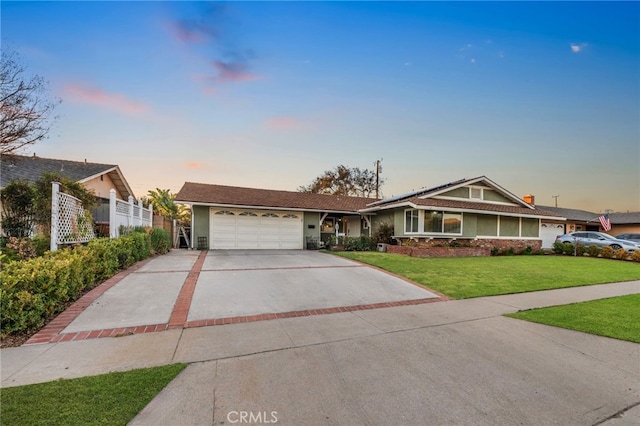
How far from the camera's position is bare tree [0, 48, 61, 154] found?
885cm

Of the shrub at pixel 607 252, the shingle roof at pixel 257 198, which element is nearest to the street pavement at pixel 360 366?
the shingle roof at pixel 257 198

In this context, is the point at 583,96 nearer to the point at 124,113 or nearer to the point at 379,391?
the point at 379,391

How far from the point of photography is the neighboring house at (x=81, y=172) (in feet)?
43.5

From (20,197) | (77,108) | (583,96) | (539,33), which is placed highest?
(539,33)

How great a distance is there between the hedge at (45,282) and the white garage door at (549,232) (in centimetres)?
2685

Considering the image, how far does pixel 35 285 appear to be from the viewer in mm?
4316

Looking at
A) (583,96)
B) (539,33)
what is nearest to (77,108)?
(539,33)

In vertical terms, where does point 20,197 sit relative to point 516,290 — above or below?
above

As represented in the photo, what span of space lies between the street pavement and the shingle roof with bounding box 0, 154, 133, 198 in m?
12.1

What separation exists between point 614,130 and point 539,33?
7.64 m

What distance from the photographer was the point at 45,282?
4.45 metres

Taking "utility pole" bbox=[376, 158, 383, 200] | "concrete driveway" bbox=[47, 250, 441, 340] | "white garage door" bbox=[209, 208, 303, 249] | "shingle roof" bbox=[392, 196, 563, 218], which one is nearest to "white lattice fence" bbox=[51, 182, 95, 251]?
"concrete driveway" bbox=[47, 250, 441, 340]

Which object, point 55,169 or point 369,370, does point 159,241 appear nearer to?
point 55,169

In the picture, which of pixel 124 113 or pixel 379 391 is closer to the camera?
pixel 379 391
